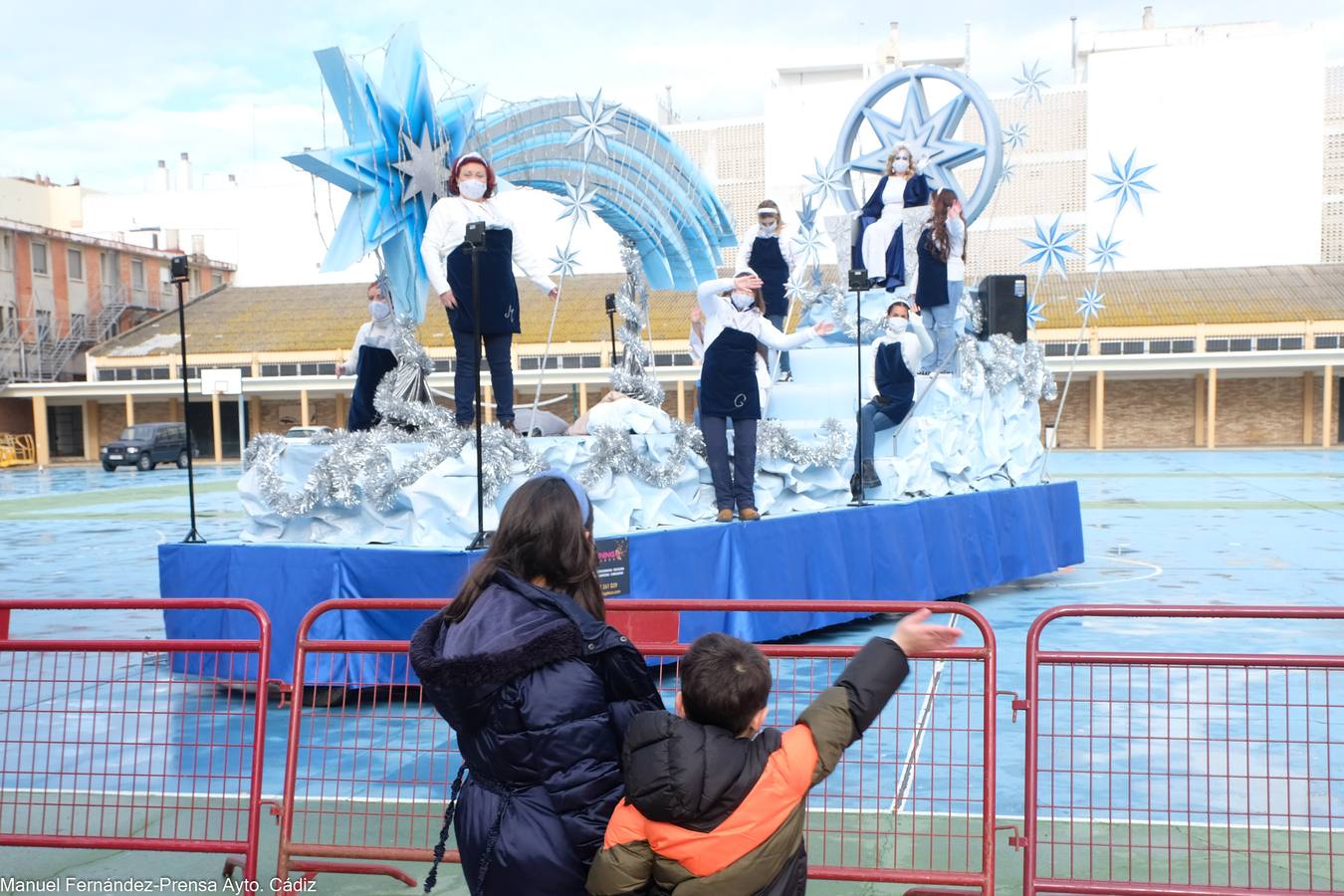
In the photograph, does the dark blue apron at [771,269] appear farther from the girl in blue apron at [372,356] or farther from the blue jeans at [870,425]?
the girl in blue apron at [372,356]

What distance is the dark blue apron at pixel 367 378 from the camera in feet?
29.9

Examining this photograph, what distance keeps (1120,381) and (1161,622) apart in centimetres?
3126

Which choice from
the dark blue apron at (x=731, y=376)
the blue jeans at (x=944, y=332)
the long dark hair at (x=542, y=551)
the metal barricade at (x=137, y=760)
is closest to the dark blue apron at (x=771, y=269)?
the blue jeans at (x=944, y=332)

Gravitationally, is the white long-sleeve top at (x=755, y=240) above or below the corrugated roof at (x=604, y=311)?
below

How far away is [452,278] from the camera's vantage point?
26.1 feet

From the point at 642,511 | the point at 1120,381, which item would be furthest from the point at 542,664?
the point at 1120,381

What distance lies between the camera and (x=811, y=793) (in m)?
5.18

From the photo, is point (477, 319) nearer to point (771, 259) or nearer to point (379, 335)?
point (379, 335)

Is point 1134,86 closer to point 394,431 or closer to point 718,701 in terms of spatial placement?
point 394,431

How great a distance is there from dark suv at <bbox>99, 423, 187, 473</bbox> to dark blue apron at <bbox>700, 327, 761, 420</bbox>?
97.1ft

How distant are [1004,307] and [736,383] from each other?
5399 mm

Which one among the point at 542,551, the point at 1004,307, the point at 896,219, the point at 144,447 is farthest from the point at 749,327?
the point at 144,447

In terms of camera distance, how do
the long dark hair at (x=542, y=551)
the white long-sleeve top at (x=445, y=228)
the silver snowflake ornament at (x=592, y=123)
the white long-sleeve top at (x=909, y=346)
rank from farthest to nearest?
the white long-sleeve top at (x=909, y=346) < the silver snowflake ornament at (x=592, y=123) < the white long-sleeve top at (x=445, y=228) < the long dark hair at (x=542, y=551)

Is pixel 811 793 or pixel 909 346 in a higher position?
pixel 909 346
